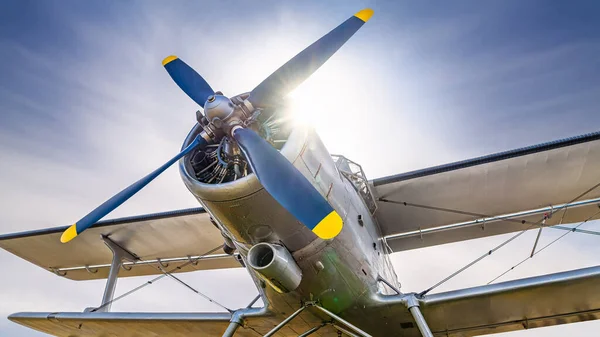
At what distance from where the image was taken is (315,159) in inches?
200

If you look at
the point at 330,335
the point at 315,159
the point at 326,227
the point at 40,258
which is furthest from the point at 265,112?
the point at 40,258

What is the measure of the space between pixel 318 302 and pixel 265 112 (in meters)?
2.77

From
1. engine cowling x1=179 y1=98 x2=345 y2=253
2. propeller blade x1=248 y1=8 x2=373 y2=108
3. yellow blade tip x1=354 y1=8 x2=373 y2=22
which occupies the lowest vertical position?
engine cowling x1=179 y1=98 x2=345 y2=253

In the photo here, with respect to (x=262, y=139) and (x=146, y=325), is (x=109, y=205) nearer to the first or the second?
(x=262, y=139)

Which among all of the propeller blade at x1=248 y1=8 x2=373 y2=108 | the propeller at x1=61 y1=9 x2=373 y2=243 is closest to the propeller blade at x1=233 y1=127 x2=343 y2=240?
the propeller at x1=61 y1=9 x2=373 y2=243

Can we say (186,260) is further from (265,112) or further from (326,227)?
(326,227)

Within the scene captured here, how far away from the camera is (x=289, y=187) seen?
4.04 m

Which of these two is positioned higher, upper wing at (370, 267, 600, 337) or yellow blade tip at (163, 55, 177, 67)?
yellow blade tip at (163, 55, 177, 67)

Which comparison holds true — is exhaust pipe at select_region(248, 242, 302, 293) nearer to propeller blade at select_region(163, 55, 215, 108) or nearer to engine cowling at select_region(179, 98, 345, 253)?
engine cowling at select_region(179, 98, 345, 253)

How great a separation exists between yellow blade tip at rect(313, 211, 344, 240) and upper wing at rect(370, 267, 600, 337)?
2.75 m

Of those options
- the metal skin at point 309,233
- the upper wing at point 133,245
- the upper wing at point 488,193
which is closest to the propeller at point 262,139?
the metal skin at point 309,233

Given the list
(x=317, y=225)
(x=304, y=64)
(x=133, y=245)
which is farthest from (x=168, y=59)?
(x=133, y=245)

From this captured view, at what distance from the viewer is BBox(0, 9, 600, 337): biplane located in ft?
15.2

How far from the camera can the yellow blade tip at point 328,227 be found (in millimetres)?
3705
